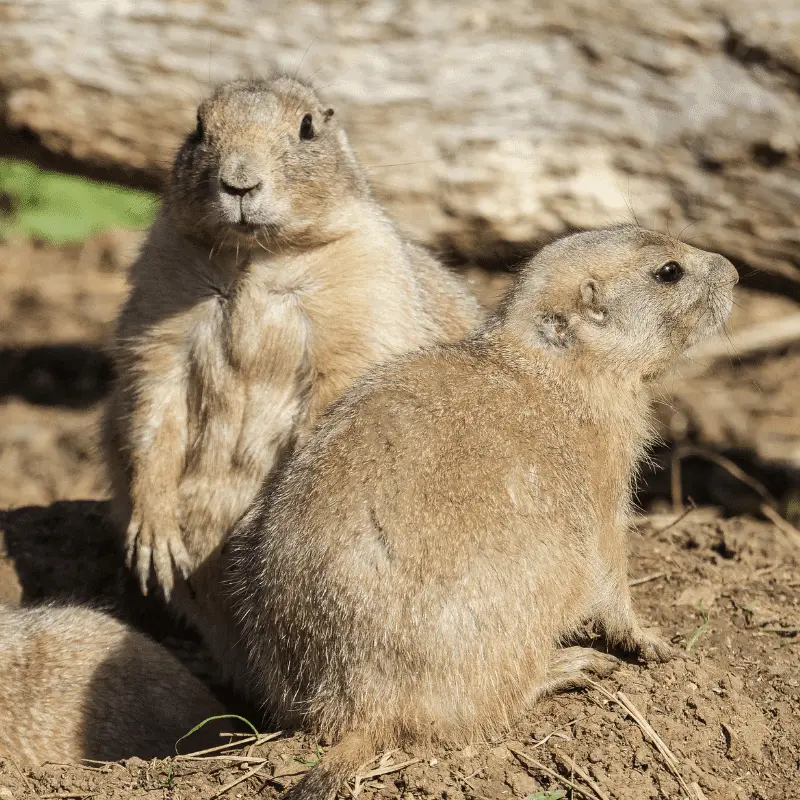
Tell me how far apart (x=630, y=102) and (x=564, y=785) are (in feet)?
16.6

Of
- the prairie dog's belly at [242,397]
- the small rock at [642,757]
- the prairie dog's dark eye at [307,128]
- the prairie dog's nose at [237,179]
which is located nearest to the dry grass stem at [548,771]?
the small rock at [642,757]

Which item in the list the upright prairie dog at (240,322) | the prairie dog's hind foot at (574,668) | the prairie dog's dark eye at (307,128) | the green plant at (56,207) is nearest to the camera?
the prairie dog's hind foot at (574,668)

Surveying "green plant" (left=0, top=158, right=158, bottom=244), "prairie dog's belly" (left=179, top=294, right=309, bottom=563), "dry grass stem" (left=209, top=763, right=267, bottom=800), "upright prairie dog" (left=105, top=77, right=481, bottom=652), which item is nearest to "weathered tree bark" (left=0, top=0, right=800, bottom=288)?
"upright prairie dog" (left=105, top=77, right=481, bottom=652)

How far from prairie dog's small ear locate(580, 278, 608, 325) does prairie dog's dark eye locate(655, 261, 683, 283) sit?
0.94 feet

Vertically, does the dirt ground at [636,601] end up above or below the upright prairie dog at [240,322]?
below

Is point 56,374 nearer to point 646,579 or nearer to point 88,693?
point 88,693

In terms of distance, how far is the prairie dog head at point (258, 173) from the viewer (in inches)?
209

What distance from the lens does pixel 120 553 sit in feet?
23.4

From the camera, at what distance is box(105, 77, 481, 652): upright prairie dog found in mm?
5672

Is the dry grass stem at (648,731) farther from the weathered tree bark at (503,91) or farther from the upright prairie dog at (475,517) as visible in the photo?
the weathered tree bark at (503,91)

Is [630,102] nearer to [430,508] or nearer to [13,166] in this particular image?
[430,508]

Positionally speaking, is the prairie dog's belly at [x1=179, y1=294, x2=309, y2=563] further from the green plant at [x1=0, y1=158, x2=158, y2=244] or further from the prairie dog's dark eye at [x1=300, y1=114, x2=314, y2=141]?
the green plant at [x1=0, y1=158, x2=158, y2=244]

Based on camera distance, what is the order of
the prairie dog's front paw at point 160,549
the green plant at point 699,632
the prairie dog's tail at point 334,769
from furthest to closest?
1. the prairie dog's front paw at point 160,549
2. the green plant at point 699,632
3. the prairie dog's tail at point 334,769

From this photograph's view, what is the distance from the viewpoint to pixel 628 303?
5266 mm
